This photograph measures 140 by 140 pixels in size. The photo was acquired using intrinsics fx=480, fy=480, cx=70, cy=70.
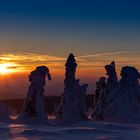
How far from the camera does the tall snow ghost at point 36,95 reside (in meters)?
48.2

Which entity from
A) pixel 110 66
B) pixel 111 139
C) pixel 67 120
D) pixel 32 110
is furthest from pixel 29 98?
pixel 111 139

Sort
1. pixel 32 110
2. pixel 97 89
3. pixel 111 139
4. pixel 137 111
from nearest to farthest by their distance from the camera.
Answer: pixel 111 139
pixel 32 110
pixel 137 111
pixel 97 89

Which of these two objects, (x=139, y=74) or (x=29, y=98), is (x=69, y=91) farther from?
(x=139, y=74)

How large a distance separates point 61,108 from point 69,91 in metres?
1.94

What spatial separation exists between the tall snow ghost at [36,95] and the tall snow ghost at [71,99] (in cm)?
232

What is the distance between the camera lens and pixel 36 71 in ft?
160

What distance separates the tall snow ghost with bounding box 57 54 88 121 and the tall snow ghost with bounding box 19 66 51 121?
2.32 meters

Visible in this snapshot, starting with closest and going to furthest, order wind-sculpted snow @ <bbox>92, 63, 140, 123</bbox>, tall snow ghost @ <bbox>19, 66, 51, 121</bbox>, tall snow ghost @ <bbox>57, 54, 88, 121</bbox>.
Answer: tall snow ghost @ <bbox>19, 66, 51, 121</bbox>, tall snow ghost @ <bbox>57, 54, 88, 121</bbox>, wind-sculpted snow @ <bbox>92, 63, 140, 123</bbox>

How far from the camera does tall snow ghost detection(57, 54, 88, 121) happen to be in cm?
4956

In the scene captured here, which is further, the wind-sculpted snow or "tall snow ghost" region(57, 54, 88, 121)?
the wind-sculpted snow

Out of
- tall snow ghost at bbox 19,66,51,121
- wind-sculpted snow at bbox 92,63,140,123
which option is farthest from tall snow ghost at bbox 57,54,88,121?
wind-sculpted snow at bbox 92,63,140,123

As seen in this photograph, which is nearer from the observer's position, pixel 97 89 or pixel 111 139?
pixel 111 139

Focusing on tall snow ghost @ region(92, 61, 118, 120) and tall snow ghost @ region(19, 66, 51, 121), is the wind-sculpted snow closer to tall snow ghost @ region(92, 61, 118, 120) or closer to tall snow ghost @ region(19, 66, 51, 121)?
tall snow ghost @ region(92, 61, 118, 120)

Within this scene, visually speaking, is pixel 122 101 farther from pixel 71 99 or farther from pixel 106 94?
pixel 71 99
